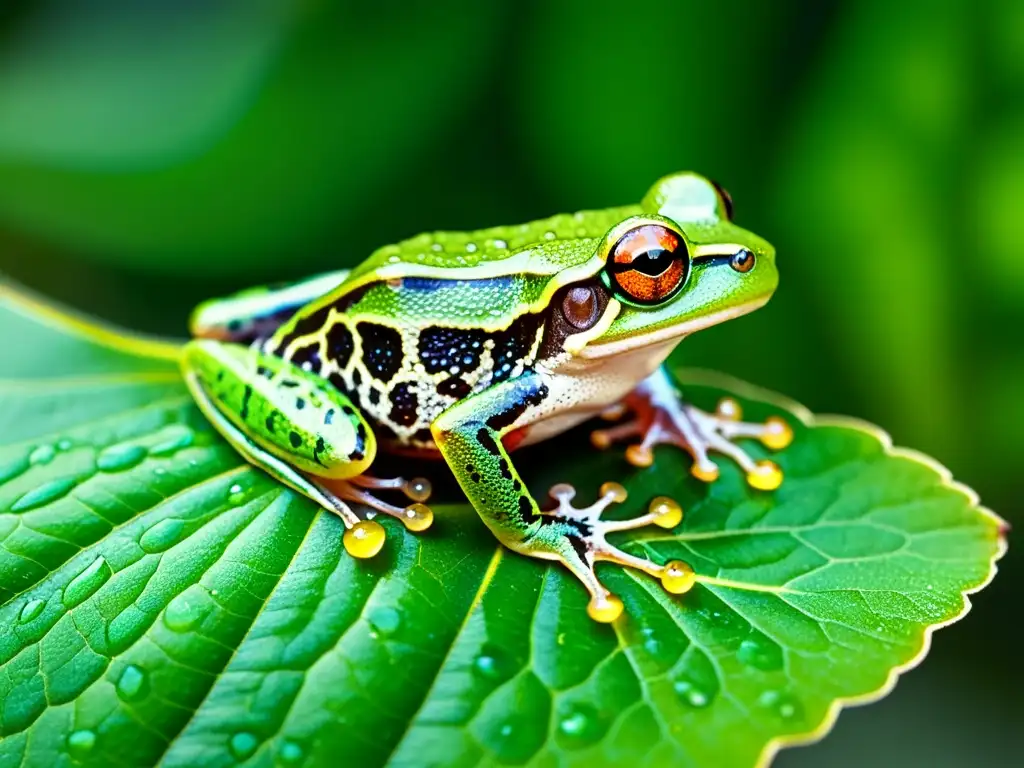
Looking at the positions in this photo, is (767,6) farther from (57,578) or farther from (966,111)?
(57,578)

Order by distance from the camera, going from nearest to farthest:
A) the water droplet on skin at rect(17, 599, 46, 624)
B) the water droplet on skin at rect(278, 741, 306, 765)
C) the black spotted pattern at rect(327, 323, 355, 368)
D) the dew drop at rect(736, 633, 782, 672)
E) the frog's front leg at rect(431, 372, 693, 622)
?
the water droplet on skin at rect(278, 741, 306, 765), the dew drop at rect(736, 633, 782, 672), the water droplet on skin at rect(17, 599, 46, 624), the frog's front leg at rect(431, 372, 693, 622), the black spotted pattern at rect(327, 323, 355, 368)

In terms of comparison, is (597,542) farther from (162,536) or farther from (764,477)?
(162,536)

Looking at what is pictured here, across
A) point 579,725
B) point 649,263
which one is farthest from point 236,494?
point 649,263

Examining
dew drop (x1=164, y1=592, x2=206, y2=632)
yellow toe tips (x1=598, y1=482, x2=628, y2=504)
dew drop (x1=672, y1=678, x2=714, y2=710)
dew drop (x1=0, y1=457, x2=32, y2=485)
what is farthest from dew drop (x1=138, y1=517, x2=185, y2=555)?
dew drop (x1=672, y1=678, x2=714, y2=710)

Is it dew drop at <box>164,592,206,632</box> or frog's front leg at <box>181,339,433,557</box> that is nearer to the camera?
dew drop at <box>164,592,206,632</box>

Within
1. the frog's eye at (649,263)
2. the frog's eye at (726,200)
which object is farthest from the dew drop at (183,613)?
the frog's eye at (726,200)

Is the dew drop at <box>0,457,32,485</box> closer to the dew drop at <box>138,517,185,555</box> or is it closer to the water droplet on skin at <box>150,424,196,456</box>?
the water droplet on skin at <box>150,424,196,456</box>
